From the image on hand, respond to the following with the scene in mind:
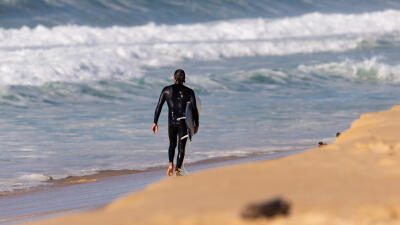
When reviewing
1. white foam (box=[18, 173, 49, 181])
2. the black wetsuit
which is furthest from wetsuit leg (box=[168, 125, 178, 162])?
white foam (box=[18, 173, 49, 181])

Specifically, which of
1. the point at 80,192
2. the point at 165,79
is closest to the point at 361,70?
the point at 165,79

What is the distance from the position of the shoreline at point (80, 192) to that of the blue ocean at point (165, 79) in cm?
27

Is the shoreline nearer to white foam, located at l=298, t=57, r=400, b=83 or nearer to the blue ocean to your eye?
the blue ocean

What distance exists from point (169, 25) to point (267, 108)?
21.1 meters

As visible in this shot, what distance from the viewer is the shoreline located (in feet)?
22.0

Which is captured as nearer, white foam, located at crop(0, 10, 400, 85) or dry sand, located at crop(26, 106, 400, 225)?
dry sand, located at crop(26, 106, 400, 225)

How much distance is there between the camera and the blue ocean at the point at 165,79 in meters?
10.3

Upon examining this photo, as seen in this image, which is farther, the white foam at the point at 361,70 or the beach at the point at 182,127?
the white foam at the point at 361,70

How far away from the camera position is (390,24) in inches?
1565

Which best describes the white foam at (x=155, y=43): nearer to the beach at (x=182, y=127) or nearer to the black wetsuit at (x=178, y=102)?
the beach at (x=182, y=127)

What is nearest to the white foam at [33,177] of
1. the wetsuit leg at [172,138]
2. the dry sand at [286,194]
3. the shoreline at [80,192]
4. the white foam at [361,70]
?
the shoreline at [80,192]

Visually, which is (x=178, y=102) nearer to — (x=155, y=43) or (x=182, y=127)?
(x=182, y=127)

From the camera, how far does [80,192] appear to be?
768cm

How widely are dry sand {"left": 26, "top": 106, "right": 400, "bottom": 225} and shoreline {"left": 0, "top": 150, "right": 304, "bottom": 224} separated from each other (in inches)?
85.6
